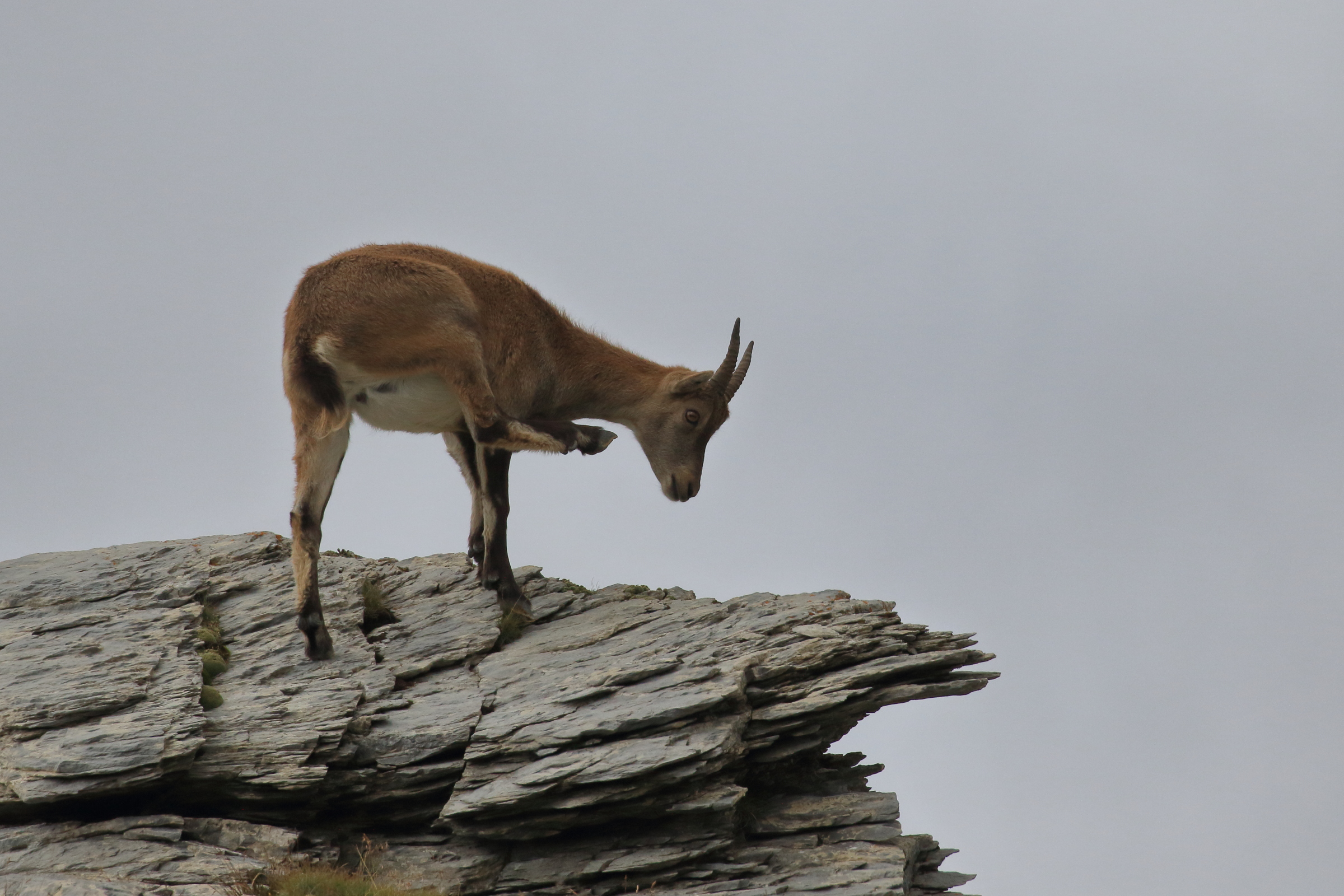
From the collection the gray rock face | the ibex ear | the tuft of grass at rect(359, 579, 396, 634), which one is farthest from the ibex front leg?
the ibex ear

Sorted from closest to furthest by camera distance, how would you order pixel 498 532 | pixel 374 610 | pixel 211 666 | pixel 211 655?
pixel 211 666 → pixel 211 655 → pixel 498 532 → pixel 374 610

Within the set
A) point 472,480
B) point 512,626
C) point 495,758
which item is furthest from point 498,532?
point 495,758

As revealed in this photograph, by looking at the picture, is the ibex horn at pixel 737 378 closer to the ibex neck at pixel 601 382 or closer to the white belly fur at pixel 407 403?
the ibex neck at pixel 601 382

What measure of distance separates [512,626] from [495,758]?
2.73 metres

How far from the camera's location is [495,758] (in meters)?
10.7

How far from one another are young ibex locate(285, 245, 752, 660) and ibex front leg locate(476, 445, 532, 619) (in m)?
0.02

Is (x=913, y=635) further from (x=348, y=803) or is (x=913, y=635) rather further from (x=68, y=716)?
(x=68, y=716)

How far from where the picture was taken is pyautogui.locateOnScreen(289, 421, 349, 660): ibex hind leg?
12078mm

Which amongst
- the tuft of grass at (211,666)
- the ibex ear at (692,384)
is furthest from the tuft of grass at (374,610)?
the ibex ear at (692,384)

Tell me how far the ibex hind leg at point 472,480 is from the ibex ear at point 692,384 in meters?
2.49

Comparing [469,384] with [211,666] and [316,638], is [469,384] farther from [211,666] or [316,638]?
[211,666]

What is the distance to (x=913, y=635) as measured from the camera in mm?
11703

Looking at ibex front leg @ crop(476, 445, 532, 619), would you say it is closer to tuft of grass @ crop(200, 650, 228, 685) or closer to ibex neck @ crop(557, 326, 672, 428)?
ibex neck @ crop(557, 326, 672, 428)

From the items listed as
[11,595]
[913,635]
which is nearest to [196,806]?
[11,595]
